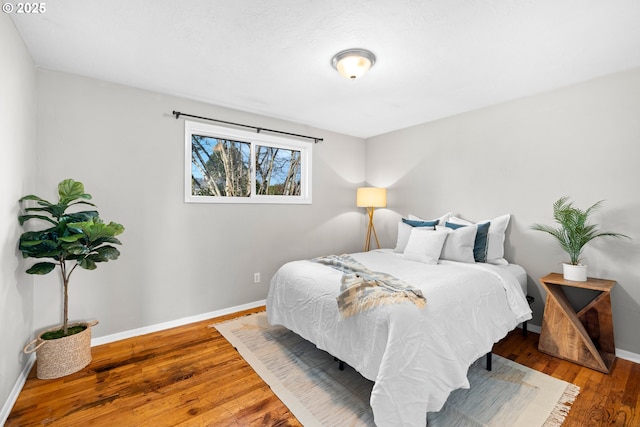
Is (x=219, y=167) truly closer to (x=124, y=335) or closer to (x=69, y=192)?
(x=69, y=192)

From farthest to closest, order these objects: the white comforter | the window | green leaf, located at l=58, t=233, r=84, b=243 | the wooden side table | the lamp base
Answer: the lamp base < the window < the wooden side table < green leaf, located at l=58, t=233, r=84, b=243 < the white comforter

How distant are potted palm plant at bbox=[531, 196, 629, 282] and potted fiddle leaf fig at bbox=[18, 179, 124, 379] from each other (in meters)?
3.60

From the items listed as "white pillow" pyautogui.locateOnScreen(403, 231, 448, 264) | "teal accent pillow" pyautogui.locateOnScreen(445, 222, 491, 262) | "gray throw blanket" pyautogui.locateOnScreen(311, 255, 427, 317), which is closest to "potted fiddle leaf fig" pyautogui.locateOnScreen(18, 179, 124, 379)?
"gray throw blanket" pyautogui.locateOnScreen(311, 255, 427, 317)

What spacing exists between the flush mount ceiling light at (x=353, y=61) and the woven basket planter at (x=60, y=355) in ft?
9.28

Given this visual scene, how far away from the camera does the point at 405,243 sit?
3.41 m

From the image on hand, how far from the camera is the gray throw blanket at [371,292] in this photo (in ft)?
5.81

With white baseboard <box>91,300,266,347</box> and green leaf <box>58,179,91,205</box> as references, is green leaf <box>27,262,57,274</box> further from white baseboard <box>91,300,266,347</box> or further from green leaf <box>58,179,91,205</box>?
white baseboard <box>91,300,266,347</box>

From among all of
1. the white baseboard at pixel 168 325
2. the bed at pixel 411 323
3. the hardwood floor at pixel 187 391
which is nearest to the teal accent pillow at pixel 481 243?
the bed at pixel 411 323

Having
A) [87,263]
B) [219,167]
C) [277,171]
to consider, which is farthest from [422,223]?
[87,263]

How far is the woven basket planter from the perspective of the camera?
204 cm

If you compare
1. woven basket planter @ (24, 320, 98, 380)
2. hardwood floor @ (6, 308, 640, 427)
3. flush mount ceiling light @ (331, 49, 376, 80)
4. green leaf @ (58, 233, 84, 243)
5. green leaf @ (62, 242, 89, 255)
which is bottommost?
hardwood floor @ (6, 308, 640, 427)

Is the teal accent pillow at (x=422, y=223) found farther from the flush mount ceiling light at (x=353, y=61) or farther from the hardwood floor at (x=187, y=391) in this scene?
the flush mount ceiling light at (x=353, y=61)

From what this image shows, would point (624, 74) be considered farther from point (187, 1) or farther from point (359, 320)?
point (187, 1)

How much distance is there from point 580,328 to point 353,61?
108 inches
